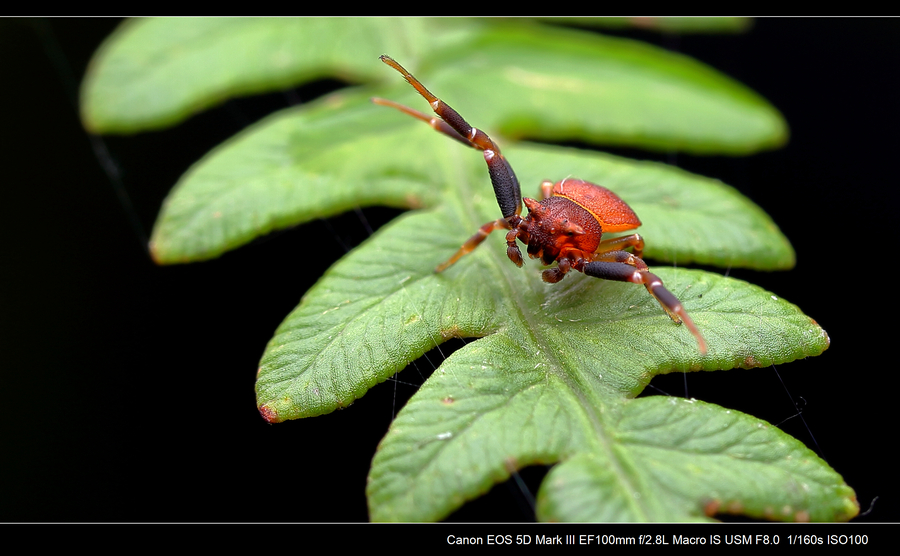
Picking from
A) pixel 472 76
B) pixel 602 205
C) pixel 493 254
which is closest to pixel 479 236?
pixel 493 254

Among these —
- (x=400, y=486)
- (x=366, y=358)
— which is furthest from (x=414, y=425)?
(x=366, y=358)

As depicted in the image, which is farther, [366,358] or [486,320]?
[486,320]

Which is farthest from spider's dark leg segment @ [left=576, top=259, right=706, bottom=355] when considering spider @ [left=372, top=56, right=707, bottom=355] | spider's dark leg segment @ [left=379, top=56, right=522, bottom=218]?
spider's dark leg segment @ [left=379, top=56, right=522, bottom=218]

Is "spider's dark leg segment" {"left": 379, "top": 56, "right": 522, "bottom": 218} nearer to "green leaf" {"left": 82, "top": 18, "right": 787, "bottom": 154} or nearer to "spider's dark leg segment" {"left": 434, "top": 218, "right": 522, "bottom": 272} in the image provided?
"spider's dark leg segment" {"left": 434, "top": 218, "right": 522, "bottom": 272}

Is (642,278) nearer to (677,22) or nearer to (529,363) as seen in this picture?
(529,363)

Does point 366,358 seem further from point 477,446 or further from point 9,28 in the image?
point 9,28

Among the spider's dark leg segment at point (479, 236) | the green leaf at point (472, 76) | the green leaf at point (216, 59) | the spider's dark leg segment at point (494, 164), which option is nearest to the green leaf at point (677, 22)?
the green leaf at point (472, 76)

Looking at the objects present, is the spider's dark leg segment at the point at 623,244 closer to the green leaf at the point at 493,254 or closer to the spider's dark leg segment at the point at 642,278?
the green leaf at the point at 493,254
